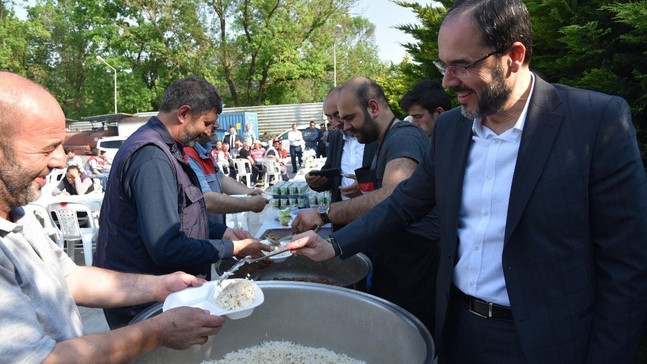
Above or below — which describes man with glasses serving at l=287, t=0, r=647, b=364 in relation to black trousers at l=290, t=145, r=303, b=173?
above

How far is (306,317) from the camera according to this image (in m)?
1.74

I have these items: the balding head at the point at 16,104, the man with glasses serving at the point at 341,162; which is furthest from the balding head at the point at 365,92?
the balding head at the point at 16,104

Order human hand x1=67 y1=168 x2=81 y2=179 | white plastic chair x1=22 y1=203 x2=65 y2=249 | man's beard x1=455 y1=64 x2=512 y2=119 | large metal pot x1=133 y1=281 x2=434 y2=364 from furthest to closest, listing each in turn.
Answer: human hand x1=67 y1=168 x2=81 y2=179 → white plastic chair x1=22 y1=203 x2=65 y2=249 → large metal pot x1=133 y1=281 x2=434 y2=364 → man's beard x1=455 y1=64 x2=512 y2=119

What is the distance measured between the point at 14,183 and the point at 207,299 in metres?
0.66

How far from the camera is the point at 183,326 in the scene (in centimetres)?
129

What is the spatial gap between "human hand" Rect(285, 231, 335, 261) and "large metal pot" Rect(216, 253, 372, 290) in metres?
Result: 0.37

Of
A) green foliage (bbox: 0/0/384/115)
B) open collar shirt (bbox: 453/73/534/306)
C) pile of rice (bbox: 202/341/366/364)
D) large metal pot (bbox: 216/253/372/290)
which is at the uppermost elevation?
green foliage (bbox: 0/0/384/115)

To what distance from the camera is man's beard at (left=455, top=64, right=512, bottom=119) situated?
1.38 meters

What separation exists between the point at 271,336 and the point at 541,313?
968 millimetres

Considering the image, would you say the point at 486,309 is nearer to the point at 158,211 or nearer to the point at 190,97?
the point at 158,211

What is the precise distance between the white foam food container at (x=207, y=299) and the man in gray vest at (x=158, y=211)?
29 centimetres

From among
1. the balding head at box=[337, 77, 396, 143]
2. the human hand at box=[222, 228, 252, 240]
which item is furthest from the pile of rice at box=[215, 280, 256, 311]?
the balding head at box=[337, 77, 396, 143]

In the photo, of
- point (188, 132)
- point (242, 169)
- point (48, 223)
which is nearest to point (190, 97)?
point (188, 132)

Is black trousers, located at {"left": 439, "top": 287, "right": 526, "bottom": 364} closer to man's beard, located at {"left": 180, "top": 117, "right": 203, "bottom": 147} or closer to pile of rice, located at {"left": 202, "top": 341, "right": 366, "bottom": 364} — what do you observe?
pile of rice, located at {"left": 202, "top": 341, "right": 366, "bottom": 364}
